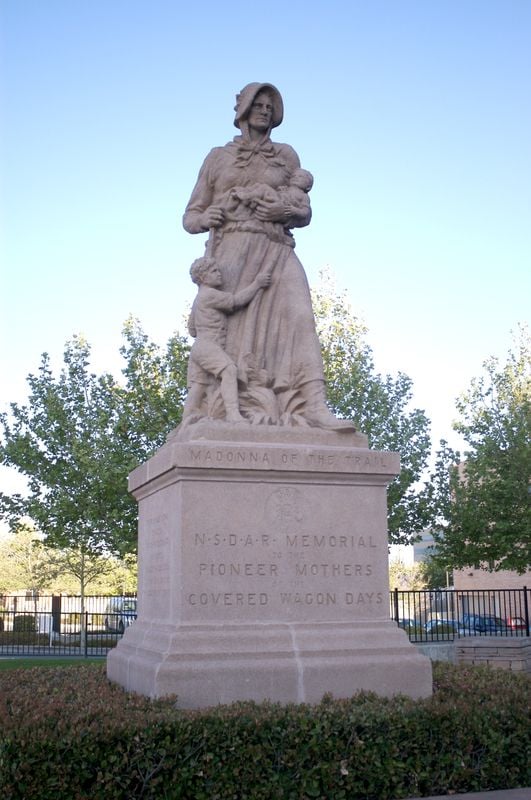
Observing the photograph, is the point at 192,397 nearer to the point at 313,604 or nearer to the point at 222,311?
the point at 222,311

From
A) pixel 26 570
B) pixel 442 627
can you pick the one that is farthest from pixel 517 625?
pixel 26 570

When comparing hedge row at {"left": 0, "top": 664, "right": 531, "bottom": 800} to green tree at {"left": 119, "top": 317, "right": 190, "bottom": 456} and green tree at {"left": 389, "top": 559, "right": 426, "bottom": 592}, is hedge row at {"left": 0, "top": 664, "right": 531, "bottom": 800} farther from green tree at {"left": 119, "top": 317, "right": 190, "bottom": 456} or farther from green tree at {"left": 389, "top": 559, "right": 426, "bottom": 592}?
green tree at {"left": 389, "top": 559, "right": 426, "bottom": 592}

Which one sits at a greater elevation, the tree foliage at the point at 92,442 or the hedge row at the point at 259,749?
the tree foliage at the point at 92,442

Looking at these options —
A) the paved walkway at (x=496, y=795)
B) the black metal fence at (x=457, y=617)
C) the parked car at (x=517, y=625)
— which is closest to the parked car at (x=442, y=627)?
the black metal fence at (x=457, y=617)

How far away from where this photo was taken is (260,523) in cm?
768

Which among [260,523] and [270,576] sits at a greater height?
[260,523]

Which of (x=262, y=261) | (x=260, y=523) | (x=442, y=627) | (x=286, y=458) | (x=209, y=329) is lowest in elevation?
(x=442, y=627)

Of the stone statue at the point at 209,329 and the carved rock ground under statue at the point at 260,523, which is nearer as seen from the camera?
the carved rock ground under statue at the point at 260,523

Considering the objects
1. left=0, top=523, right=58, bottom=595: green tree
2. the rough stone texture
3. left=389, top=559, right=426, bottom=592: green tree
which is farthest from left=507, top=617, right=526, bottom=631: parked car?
left=389, top=559, right=426, bottom=592: green tree

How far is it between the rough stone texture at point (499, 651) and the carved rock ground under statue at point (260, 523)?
371 inches

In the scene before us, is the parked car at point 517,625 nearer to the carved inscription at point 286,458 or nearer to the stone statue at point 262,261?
the stone statue at point 262,261

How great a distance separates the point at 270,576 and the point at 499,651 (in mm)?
10466

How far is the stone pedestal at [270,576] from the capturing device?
7.18 meters

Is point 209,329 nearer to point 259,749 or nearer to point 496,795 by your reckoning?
point 259,749
